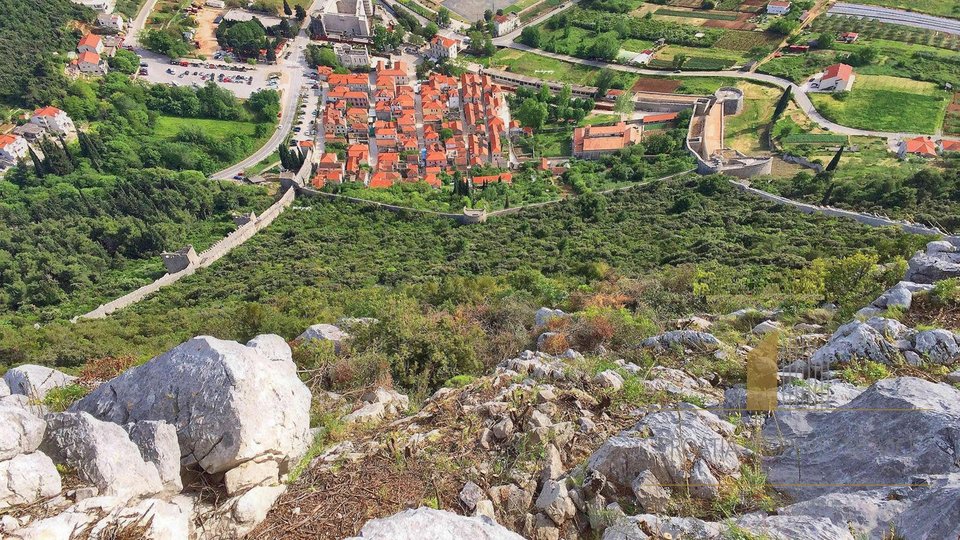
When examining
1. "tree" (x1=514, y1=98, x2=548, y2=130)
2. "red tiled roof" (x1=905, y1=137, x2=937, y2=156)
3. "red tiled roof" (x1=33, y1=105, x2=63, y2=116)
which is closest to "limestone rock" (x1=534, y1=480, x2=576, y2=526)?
"red tiled roof" (x1=905, y1=137, x2=937, y2=156)

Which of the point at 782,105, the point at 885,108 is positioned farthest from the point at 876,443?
the point at 885,108

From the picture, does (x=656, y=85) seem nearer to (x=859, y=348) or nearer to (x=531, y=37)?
(x=531, y=37)

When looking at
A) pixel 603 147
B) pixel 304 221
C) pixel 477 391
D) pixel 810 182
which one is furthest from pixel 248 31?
pixel 477 391

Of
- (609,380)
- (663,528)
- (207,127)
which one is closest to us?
(663,528)

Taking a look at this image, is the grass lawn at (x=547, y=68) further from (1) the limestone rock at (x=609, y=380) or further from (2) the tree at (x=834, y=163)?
(1) the limestone rock at (x=609, y=380)

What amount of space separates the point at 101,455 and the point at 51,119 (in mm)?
65261

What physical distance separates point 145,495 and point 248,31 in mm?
79455

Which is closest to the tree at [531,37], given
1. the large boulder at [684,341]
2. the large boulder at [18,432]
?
the large boulder at [684,341]

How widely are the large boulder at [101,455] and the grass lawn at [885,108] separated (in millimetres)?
62856

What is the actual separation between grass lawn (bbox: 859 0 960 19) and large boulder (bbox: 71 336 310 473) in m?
98.5

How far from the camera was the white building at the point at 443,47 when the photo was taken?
7169cm

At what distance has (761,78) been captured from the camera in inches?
2363

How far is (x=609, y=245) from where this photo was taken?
1268 inches

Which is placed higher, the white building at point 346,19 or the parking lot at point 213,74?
the white building at point 346,19
